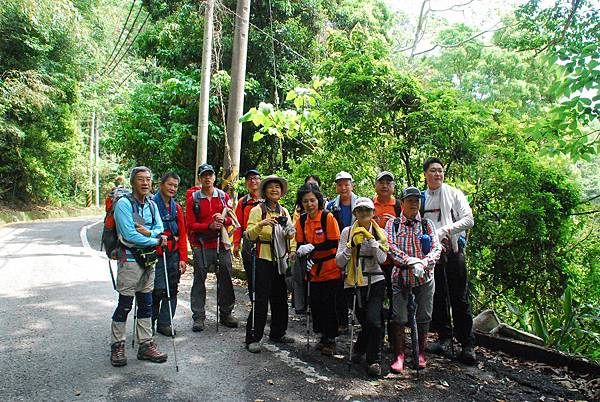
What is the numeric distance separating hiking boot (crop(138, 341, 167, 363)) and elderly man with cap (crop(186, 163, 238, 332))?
1.19 metres

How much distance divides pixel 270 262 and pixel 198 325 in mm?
1373

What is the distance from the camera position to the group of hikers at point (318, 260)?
4.57 metres

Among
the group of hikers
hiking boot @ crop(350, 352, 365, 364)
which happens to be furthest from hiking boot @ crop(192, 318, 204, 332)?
hiking boot @ crop(350, 352, 365, 364)

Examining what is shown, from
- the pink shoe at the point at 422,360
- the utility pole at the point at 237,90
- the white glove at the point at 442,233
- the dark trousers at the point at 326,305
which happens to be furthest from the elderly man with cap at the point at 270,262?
the utility pole at the point at 237,90

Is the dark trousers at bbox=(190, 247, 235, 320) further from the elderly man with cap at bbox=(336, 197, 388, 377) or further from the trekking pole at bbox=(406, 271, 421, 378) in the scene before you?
the trekking pole at bbox=(406, 271, 421, 378)

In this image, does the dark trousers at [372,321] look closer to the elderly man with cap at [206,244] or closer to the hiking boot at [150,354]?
the elderly man with cap at [206,244]

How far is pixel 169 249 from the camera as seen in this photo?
5.31m

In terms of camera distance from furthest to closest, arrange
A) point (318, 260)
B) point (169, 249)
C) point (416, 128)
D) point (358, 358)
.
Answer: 1. point (416, 128)
2. point (169, 249)
3. point (318, 260)
4. point (358, 358)

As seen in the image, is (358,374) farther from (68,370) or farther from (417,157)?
(417,157)

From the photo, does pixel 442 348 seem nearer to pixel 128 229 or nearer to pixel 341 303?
pixel 341 303

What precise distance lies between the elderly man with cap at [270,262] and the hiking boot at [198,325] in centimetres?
83

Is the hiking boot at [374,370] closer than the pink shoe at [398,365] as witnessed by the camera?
Yes

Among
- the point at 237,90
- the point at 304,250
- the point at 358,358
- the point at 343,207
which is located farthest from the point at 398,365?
the point at 237,90

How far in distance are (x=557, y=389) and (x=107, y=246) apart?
474 cm
